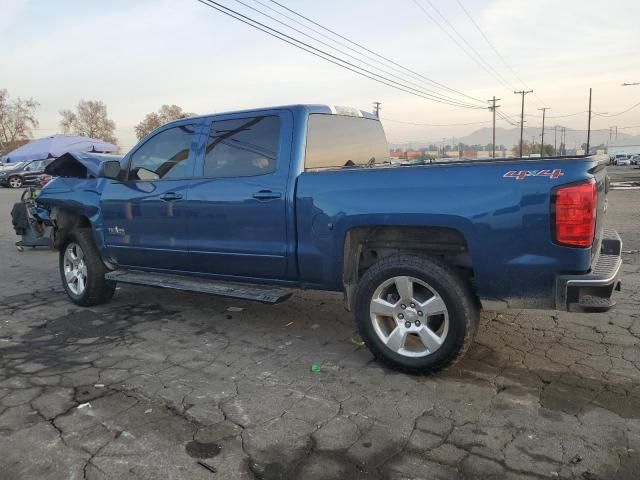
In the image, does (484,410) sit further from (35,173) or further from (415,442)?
(35,173)

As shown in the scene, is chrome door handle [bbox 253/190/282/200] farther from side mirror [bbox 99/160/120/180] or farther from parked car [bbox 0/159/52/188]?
parked car [bbox 0/159/52/188]

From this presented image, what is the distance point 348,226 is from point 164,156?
2282 millimetres

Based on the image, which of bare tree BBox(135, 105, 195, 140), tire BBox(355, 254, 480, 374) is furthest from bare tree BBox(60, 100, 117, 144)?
tire BBox(355, 254, 480, 374)

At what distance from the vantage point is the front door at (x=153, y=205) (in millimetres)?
4879

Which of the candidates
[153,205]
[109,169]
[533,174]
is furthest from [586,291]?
[109,169]

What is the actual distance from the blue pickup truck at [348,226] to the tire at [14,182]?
1180 inches

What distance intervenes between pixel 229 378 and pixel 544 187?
2477 mm

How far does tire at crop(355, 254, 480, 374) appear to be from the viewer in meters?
3.47

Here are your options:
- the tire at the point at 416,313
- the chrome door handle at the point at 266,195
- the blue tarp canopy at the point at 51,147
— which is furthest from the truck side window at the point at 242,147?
the blue tarp canopy at the point at 51,147

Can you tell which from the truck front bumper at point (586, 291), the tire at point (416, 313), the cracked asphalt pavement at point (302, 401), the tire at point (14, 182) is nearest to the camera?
the cracked asphalt pavement at point (302, 401)

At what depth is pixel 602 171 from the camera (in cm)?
359

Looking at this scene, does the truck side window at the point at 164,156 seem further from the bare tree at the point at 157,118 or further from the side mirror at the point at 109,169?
the bare tree at the point at 157,118

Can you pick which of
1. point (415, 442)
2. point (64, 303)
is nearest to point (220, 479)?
point (415, 442)

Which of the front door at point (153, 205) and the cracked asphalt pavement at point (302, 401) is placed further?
the front door at point (153, 205)
